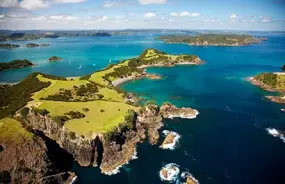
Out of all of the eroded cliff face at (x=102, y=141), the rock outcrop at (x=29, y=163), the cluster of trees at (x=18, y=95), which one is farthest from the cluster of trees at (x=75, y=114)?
Answer: the cluster of trees at (x=18, y=95)

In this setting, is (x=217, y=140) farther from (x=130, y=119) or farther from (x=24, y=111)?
(x=24, y=111)

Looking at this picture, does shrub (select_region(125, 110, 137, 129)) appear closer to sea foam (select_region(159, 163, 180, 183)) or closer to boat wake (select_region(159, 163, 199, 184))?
sea foam (select_region(159, 163, 180, 183))

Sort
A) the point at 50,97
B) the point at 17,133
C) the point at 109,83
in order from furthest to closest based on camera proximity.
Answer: the point at 109,83
the point at 50,97
the point at 17,133

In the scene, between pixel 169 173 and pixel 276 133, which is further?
pixel 276 133

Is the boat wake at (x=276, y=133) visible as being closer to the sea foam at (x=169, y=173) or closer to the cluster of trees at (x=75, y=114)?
the sea foam at (x=169, y=173)

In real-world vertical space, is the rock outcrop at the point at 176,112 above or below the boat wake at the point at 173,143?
above

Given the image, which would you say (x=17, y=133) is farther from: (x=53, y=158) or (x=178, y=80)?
(x=178, y=80)

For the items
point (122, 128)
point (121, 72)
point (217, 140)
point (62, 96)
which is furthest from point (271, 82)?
point (62, 96)

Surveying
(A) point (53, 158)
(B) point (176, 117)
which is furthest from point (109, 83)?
(A) point (53, 158)
